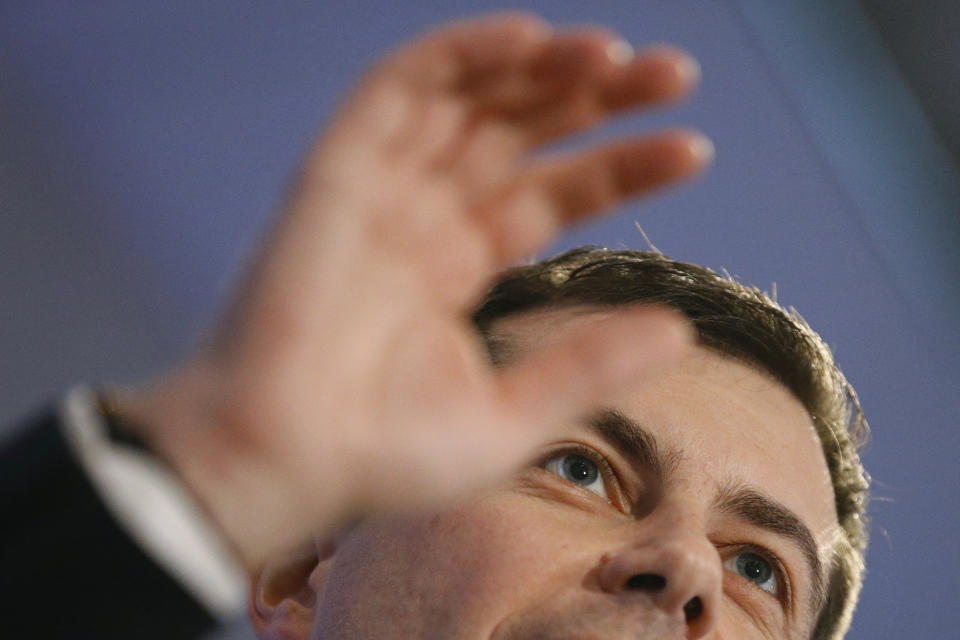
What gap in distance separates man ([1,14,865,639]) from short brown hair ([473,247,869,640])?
0.17 m

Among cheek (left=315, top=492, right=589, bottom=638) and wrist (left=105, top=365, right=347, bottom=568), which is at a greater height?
wrist (left=105, top=365, right=347, bottom=568)

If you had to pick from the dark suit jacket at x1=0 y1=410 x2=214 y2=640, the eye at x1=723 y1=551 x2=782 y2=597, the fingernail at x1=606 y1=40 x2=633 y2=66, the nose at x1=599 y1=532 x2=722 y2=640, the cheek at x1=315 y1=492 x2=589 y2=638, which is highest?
the fingernail at x1=606 y1=40 x2=633 y2=66

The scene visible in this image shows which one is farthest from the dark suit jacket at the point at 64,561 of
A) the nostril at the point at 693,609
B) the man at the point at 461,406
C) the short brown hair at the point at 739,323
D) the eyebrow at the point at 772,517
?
the short brown hair at the point at 739,323

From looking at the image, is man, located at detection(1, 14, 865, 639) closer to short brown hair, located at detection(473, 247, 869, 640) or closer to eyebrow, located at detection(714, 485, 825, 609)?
eyebrow, located at detection(714, 485, 825, 609)

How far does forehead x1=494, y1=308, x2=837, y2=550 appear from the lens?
0.90m

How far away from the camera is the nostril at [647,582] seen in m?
0.75

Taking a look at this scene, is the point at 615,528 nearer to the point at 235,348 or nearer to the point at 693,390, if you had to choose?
the point at 693,390

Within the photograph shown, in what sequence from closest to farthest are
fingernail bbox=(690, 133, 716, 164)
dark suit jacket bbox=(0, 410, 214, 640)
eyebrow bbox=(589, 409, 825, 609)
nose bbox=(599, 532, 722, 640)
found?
dark suit jacket bbox=(0, 410, 214, 640) → fingernail bbox=(690, 133, 716, 164) → nose bbox=(599, 532, 722, 640) → eyebrow bbox=(589, 409, 825, 609)

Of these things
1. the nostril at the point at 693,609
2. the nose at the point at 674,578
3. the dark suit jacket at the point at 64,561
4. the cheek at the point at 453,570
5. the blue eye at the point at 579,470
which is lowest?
the nostril at the point at 693,609

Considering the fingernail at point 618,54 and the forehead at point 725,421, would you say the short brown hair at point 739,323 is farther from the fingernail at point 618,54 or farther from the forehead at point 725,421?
the fingernail at point 618,54

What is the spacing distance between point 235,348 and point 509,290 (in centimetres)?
72

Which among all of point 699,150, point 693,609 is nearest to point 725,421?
point 693,609

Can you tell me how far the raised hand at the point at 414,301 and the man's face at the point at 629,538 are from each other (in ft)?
0.94

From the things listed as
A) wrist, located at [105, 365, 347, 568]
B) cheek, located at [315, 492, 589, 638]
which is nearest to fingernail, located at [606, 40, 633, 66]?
wrist, located at [105, 365, 347, 568]
